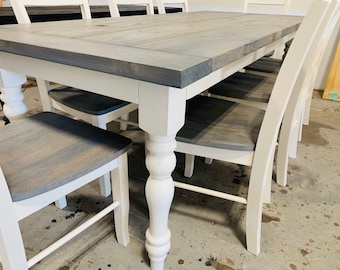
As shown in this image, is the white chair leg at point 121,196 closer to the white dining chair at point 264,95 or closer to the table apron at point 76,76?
the table apron at point 76,76

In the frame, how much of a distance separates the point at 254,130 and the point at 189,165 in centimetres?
56

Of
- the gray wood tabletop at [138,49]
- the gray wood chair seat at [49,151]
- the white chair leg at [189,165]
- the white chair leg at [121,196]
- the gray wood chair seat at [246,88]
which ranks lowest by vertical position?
the white chair leg at [189,165]

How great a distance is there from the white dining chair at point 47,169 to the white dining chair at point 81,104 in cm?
18

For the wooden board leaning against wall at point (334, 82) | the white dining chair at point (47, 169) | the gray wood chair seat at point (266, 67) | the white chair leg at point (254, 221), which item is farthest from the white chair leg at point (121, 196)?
the wooden board leaning against wall at point (334, 82)

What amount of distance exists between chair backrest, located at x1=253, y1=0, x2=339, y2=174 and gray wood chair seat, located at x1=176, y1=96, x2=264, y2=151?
0.20 feet

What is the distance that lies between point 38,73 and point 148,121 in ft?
1.45

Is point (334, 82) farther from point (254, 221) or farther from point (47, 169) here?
point (47, 169)

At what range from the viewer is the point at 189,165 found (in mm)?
1609

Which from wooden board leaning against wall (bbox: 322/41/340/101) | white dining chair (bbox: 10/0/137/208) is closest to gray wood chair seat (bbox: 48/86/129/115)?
white dining chair (bbox: 10/0/137/208)

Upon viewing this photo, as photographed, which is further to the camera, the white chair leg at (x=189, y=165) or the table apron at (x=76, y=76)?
the white chair leg at (x=189, y=165)

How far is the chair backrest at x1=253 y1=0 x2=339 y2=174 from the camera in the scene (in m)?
0.82

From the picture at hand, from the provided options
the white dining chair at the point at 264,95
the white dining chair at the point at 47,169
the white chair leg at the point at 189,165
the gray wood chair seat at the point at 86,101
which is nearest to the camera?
the white dining chair at the point at 47,169

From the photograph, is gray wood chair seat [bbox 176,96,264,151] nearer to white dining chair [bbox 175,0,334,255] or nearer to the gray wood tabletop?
white dining chair [bbox 175,0,334,255]

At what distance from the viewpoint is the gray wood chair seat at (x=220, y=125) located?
1.05 meters
